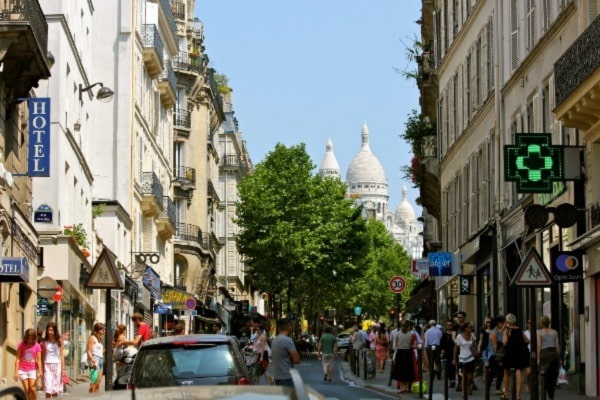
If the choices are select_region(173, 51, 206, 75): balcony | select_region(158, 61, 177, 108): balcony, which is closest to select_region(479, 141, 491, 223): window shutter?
select_region(158, 61, 177, 108): balcony

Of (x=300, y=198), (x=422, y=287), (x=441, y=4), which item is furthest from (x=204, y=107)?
(x=441, y=4)

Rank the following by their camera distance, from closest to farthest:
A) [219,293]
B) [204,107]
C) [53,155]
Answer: [53,155], [204,107], [219,293]

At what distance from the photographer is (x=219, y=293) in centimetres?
10256

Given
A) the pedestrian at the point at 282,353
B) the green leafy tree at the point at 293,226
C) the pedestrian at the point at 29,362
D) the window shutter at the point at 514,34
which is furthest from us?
the green leafy tree at the point at 293,226

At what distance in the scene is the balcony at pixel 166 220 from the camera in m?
68.6

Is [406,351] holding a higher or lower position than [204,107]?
lower

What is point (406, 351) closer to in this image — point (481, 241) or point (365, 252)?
point (481, 241)

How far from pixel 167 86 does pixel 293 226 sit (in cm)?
2192

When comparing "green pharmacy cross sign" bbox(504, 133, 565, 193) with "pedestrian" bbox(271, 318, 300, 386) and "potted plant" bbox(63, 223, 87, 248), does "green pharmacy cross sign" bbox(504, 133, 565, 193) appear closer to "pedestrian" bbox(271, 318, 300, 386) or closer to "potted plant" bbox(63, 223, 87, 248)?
"pedestrian" bbox(271, 318, 300, 386)

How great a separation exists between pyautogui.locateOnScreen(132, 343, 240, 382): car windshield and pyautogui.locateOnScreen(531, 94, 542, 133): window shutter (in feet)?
52.5

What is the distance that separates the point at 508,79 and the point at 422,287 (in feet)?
101

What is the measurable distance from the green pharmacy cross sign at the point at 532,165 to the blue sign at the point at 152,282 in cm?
3657

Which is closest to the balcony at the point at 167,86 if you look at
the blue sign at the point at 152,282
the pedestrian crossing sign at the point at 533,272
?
the blue sign at the point at 152,282

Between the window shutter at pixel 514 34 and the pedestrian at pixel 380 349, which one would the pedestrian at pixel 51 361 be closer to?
the window shutter at pixel 514 34
